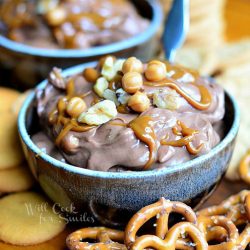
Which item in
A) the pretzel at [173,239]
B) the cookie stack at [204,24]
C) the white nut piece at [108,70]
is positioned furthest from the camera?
the cookie stack at [204,24]

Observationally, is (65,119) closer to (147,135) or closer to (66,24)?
(147,135)

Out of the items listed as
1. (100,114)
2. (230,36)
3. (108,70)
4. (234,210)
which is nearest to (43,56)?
(108,70)

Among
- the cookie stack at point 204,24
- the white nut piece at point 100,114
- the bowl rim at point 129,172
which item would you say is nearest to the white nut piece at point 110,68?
the white nut piece at point 100,114

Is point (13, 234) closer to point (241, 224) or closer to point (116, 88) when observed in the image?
point (116, 88)

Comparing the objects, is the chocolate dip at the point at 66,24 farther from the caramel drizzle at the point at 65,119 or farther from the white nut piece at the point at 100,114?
the white nut piece at the point at 100,114

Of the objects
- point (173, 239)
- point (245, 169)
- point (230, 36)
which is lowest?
point (230, 36)

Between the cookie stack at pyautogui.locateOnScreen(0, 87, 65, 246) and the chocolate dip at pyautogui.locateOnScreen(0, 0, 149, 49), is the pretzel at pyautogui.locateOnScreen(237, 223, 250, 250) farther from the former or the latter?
the chocolate dip at pyautogui.locateOnScreen(0, 0, 149, 49)

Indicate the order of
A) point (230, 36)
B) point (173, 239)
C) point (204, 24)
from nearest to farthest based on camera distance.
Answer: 1. point (173, 239)
2. point (204, 24)
3. point (230, 36)

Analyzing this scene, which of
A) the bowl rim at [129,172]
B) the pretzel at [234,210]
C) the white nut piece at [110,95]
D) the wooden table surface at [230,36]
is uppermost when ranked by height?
the white nut piece at [110,95]
